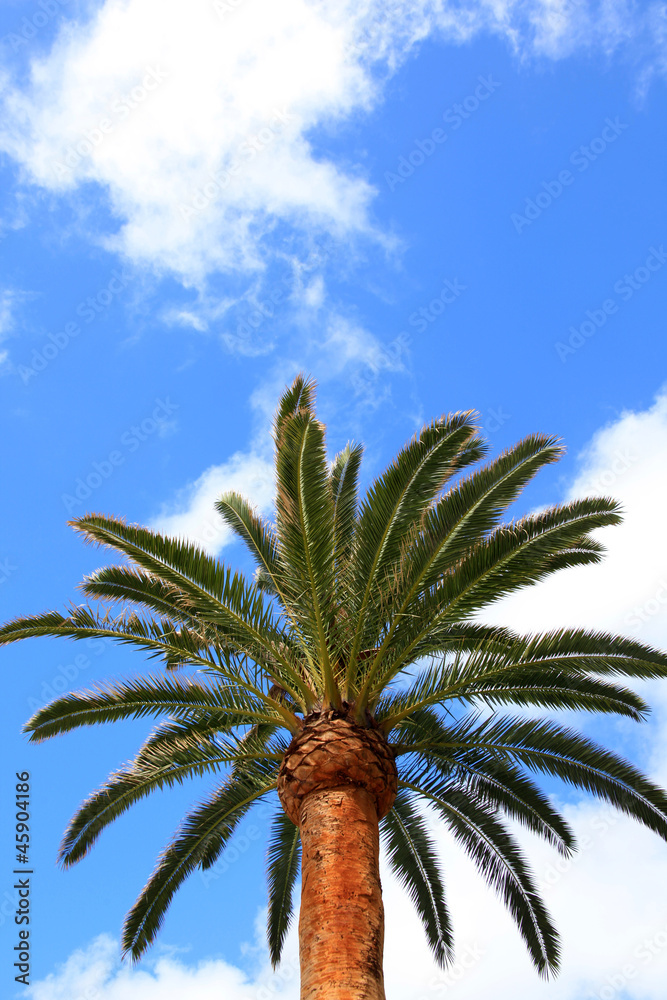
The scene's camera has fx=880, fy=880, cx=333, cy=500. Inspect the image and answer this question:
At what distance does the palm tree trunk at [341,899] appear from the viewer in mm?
6965

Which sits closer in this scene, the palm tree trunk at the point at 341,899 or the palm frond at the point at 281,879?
the palm tree trunk at the point at 341,899

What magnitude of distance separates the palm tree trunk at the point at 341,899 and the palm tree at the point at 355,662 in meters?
0.02

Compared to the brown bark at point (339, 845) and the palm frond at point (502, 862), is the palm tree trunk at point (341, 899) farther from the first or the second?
the palm frond at point (502, 862)

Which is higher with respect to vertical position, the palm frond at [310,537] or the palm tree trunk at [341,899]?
the palm frond at [310,537]

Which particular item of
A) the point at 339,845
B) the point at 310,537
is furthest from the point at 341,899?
the point at 310,537

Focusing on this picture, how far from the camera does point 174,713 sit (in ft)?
30.2

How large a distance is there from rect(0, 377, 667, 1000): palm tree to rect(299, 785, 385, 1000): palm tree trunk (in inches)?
0.8

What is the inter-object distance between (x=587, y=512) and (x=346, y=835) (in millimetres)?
4021

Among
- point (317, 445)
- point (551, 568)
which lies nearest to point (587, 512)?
point (551, 568)

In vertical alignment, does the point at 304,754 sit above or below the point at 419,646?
below

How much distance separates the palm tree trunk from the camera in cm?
696

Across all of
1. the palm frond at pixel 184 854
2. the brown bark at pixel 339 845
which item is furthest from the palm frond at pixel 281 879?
the brown bark at pixel 339 845

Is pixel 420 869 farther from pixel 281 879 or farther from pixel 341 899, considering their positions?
pixel 341 899

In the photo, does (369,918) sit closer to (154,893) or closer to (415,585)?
(415,585)
